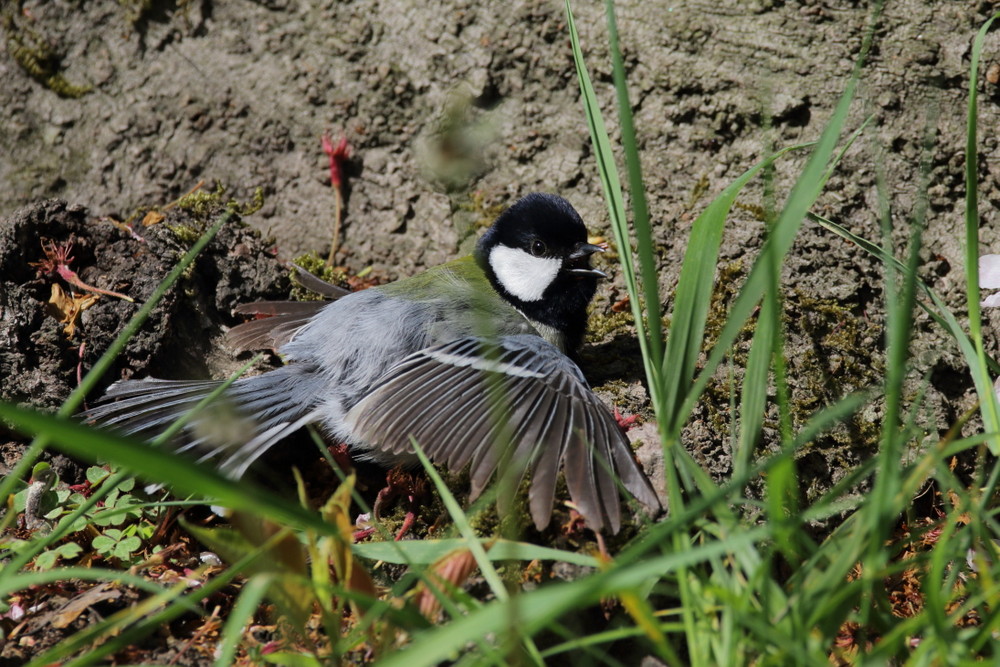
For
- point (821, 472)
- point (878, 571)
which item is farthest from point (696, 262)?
point (821, 472)

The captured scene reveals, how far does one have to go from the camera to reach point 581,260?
2859 millimetres

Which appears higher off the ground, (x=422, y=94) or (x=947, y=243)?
(x=422, y=94)

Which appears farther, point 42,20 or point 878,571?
point 42,20

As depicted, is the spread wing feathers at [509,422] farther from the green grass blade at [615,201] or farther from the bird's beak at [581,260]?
the bird's beak at [581,260]

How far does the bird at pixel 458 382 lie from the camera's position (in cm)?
200

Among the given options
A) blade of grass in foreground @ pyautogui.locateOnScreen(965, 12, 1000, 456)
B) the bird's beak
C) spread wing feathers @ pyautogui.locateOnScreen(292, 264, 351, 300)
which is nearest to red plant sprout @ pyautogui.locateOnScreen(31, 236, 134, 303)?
spread wing feathers @ pyautogui.locateOnScreen(292, 264, 351, 300)

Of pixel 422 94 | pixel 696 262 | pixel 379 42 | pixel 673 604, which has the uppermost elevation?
pixel 379 42

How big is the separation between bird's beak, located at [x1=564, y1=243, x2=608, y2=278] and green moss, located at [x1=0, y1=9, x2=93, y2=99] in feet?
7.24

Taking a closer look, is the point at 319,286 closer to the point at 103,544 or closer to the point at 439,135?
the point at 439,135

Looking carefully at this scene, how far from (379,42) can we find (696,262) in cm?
229

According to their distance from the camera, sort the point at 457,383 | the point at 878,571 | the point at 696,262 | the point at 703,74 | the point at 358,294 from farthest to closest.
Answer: the point at 703,74 → the point at 358,294 → the point at 457,383 → the point at 696,262 → the point at 878,571

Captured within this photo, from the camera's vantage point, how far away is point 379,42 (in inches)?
139

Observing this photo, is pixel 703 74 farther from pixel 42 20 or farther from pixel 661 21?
pixel 42 20

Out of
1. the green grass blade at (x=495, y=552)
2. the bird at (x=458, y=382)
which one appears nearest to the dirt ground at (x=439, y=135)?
the bird at (x=458, y=382)
